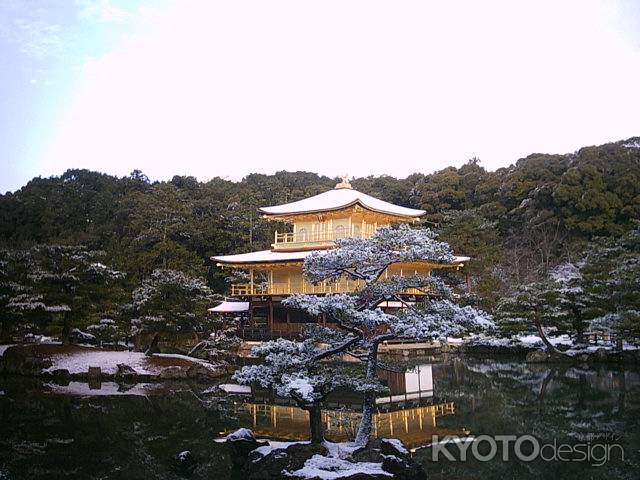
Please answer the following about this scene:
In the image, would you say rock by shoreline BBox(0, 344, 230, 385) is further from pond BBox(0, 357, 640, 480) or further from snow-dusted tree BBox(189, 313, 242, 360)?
snow-dusted tree BBox(189, 313, 242, 360)

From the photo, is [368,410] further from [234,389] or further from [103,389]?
[103,389]

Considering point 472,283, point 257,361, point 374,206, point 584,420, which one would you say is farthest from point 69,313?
point 472,283

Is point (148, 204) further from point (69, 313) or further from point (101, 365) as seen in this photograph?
point (101, 365)

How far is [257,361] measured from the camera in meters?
21.0

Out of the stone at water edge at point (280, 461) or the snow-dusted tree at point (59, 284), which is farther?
the snow-dusted tree at point (59, 284)

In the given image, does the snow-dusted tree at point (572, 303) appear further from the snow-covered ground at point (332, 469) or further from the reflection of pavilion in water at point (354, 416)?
the snow-covered ground at point (332, 469)

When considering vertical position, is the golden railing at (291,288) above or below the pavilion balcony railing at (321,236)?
below

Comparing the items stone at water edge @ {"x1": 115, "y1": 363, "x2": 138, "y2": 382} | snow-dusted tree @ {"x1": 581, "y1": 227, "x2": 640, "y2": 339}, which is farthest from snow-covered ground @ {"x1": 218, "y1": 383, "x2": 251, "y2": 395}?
snow-dusted tree @ {"x1": 581, "y1": 227, "x2": 640, "y2": 339}

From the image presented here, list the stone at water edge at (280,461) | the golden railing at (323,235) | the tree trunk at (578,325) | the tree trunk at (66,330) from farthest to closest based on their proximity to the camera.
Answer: the golden railing at (323,235) < the tree trunk at (578,325) < the tree trunk at (66,330) < the stone at water edge at (280,461)

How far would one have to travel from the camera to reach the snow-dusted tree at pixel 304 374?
7422 millimetres

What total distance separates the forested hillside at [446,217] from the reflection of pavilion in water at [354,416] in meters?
14.4

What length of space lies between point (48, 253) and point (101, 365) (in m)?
4.37

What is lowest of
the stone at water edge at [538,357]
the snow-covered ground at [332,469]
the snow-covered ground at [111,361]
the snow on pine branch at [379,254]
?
the stone at water edge at [538,357]

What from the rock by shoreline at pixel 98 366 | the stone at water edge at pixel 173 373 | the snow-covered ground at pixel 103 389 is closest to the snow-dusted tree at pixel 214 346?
the rock by shoreline at pixel 98 366
